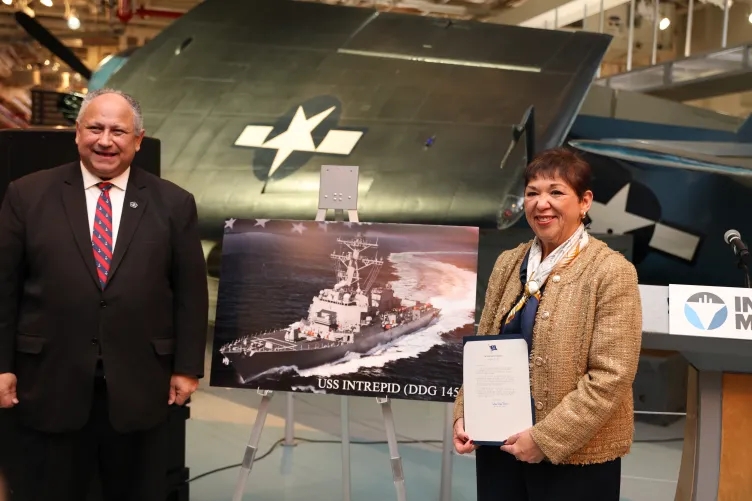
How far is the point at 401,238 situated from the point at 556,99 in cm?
274

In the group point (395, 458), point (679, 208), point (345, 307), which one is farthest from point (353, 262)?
point (679, 208)

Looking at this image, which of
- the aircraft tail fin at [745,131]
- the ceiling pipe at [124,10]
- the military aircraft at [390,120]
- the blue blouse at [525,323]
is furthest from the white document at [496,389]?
the ceiling pipe at [124,10]

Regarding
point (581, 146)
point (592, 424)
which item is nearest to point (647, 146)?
point (581, 146)

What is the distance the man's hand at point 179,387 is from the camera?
1.87 m

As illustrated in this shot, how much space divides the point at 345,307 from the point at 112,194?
91 cm

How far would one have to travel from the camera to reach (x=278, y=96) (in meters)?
4.71

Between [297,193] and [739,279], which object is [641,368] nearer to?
[739,279]

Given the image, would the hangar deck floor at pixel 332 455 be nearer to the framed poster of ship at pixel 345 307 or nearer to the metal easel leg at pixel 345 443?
the metal easel leg at pixel 345 443

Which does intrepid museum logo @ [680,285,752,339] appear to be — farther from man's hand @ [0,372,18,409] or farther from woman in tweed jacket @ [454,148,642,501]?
man's hand @ [0,372,18,409]

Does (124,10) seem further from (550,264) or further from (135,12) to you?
(550,264)

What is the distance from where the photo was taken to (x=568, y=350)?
4.77 feet

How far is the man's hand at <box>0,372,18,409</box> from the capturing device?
1715 mm

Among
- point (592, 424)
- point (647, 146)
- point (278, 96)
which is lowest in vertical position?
point (592, 424)

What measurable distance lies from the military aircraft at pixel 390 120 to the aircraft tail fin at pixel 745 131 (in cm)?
9
